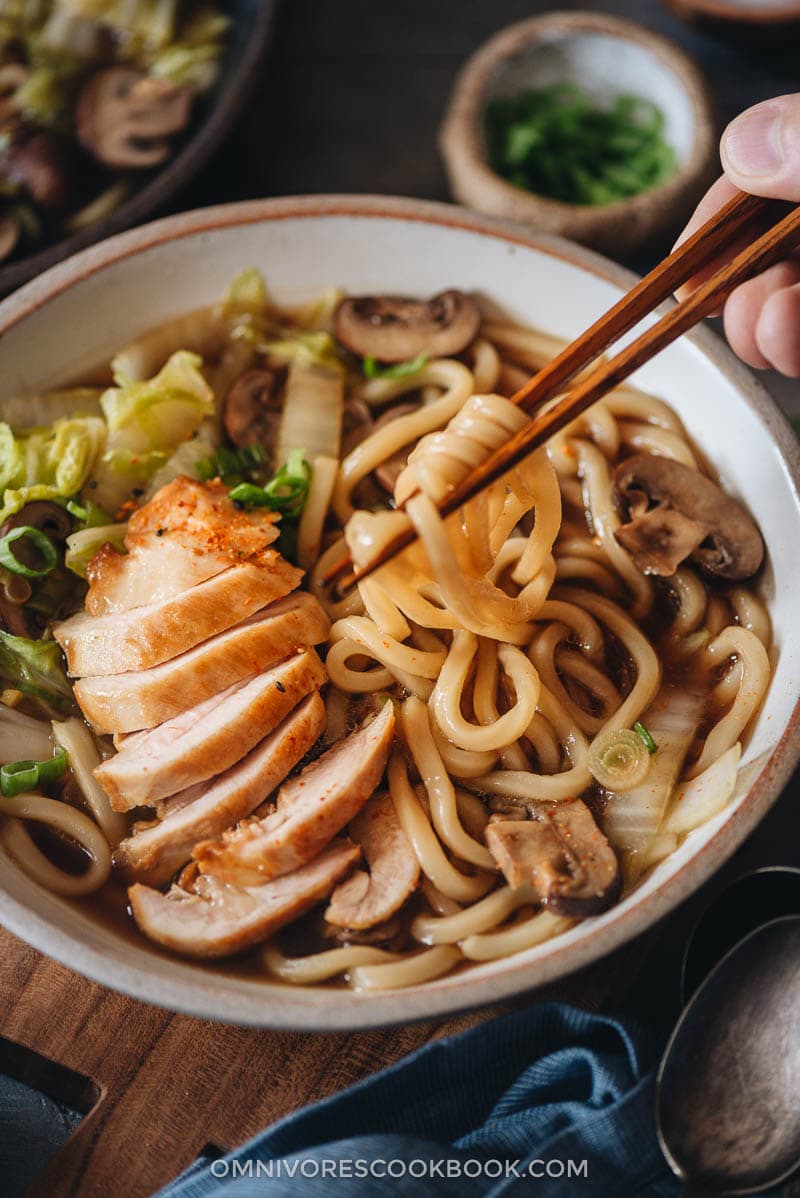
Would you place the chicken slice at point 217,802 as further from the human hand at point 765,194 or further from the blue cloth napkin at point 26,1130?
the human hand at point 765,194

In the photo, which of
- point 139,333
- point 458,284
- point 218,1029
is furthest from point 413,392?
point 218,1029

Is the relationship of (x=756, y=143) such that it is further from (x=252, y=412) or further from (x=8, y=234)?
(x=8, y=234)

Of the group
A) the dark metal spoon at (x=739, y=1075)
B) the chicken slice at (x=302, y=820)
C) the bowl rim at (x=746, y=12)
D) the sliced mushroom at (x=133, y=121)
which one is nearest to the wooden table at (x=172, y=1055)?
the dark metal spoon at (x=739, y=1075)

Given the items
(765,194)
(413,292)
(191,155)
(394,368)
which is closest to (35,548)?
(394,368)

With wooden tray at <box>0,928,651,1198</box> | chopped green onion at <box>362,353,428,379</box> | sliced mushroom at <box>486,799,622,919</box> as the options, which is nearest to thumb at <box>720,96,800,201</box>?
chopped green onion at <box>362,353,428,379</box>

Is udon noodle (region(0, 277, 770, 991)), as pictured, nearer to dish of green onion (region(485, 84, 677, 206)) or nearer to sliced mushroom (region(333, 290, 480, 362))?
sliced mushroom (region(333, 290, 480, 362))

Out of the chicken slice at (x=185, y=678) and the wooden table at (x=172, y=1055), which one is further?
the chicken slice at (x=185, y=678)
